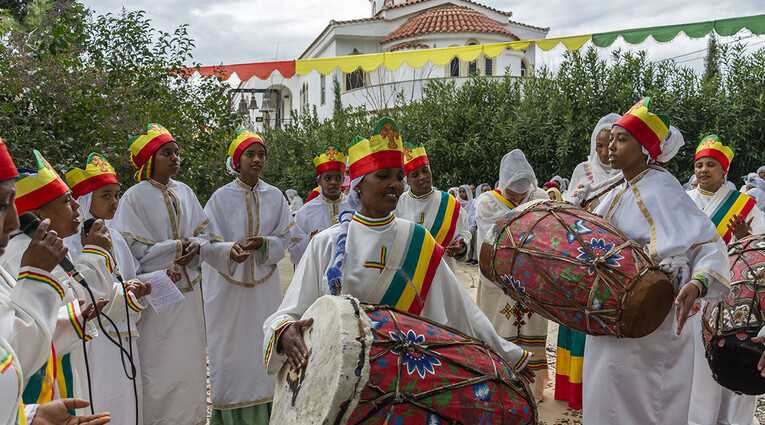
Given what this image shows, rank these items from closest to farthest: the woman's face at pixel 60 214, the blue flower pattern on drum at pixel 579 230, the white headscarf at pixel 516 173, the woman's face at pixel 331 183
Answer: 1. the woman's face at pixel 60 214
2. the blue flower pattern on drum at pixel 579 230
3. the white headscarf at pixel 516 173
4. the woman's face at pixel 331 183

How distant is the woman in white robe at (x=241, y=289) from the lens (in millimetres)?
5031

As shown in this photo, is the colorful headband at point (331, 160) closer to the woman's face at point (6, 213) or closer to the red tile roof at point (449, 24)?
the woman's face at point (6, 213)

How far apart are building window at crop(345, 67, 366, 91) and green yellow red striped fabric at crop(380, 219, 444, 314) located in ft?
87.2

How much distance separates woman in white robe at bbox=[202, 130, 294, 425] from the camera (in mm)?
5031

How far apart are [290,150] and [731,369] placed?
2087 cm

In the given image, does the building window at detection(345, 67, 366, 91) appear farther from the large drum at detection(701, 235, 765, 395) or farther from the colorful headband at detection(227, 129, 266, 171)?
the large drum at detection(701, 235, 765, 395)

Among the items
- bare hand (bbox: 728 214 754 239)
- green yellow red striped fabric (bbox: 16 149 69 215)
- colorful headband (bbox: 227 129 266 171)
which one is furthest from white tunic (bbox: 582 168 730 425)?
colorful headband (bbox: 227 129 266 171)

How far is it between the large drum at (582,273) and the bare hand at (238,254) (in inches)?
87.0

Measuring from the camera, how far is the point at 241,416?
5074 millimetres

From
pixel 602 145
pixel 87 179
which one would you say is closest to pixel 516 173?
pixel 602 145

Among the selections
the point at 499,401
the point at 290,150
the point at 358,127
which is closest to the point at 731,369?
the point at 499,401

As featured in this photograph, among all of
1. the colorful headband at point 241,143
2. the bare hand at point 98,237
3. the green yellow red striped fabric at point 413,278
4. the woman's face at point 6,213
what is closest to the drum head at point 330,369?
the green yellow red striped fabric at point 413,278

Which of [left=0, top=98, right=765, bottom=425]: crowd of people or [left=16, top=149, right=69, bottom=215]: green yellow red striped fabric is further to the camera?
[left=16, top=149, right=69, bottom=215]: green yellow red striped fabric

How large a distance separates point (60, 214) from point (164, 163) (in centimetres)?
187
